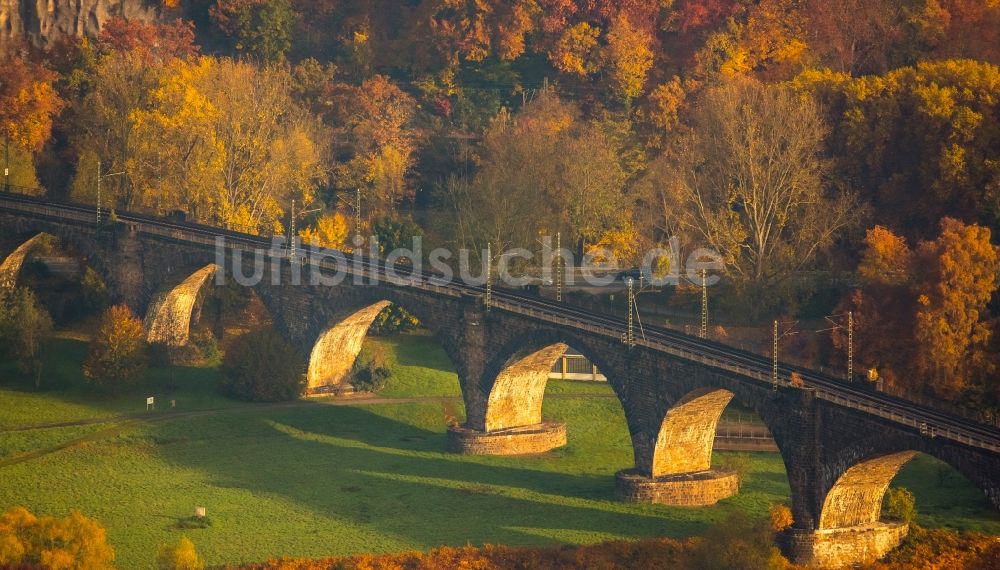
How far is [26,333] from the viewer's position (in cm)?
12081

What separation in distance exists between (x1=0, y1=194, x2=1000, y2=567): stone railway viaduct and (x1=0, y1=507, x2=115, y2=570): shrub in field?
31.5m

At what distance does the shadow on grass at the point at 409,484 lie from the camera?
95438 mm

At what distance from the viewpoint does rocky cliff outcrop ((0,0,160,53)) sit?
167 meters

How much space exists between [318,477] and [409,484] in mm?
5576

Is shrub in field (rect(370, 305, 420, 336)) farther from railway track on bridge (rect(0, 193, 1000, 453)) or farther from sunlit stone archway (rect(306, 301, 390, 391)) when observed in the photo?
sunlit stone archway (rect(306, 301, 390, 391))

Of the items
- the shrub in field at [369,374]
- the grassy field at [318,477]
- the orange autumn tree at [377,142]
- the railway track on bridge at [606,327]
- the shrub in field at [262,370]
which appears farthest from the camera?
the orange autumn tree at [377,142]

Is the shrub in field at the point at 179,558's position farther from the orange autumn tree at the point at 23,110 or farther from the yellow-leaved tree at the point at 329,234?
the orange autumn tree at the point at 23,110

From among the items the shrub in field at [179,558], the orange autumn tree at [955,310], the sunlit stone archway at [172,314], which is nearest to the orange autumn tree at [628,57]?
the sunlit stone archway at [172,314]

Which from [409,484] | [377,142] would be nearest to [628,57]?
[377,142]

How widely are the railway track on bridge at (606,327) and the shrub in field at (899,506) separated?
16.4 ft

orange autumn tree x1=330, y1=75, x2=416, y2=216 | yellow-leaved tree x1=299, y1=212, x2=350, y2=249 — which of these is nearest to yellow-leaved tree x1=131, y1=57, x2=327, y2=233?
yellow-leaved tree x1=299, y1=212, x2=350, y2=249

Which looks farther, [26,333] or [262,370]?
[262,370]

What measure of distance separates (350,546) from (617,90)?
80.6 meters

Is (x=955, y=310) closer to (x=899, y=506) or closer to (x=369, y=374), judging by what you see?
(x=899, y=506)
